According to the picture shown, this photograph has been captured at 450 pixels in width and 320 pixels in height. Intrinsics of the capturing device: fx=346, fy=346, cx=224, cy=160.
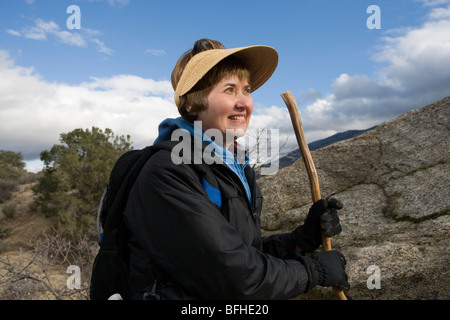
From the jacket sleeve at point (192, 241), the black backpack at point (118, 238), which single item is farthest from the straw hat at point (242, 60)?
the jacket sleeve at point (192, 241)

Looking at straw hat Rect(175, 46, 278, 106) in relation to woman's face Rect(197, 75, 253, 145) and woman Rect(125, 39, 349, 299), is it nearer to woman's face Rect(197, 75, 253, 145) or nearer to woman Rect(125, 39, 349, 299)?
woman Rect(125, 39, 349, 299)

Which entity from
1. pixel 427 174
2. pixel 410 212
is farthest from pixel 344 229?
pixel 427 174

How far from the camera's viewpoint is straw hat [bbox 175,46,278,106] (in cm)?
178

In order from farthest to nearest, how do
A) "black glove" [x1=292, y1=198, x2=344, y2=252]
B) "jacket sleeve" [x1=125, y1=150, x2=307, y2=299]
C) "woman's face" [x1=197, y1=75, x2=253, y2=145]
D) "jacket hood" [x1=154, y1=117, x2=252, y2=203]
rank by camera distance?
"black glove" [x1=292, y1=198, x2=344, y2=252]
"woman's face" [x1=197, y1=75, x2=253, y2=145]
"jacket hood" [x1=154, y1=117, x2=252, y2=203]
"jacket sleeve" [x1=125, y1=150, x2=307, y2=299]

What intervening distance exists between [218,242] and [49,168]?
16.0 m

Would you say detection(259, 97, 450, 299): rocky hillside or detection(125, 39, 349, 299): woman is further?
detection(259, 97, 450, 299): rocky hillside

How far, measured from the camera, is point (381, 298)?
8.15ft

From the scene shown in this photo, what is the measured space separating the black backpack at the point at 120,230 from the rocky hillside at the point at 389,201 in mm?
1679

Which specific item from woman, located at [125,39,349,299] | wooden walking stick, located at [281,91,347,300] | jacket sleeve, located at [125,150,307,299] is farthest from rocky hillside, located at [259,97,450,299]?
jacket sleeve, located at [125,150,307,299]

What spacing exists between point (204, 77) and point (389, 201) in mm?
2265

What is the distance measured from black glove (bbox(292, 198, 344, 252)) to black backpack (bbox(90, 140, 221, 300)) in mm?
807

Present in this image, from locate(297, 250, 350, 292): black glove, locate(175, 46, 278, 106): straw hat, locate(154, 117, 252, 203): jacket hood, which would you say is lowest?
locate(297, 250, 350, 292): black glove

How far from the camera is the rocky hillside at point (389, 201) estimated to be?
2.45m
